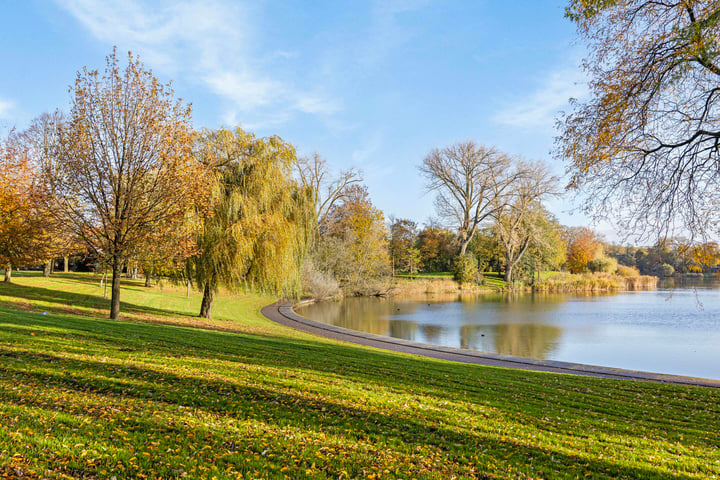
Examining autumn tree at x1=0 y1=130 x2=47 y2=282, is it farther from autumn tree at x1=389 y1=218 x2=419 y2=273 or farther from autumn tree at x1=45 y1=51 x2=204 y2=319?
autumn tree at x1=389 y1=218 x2=419 y2=273

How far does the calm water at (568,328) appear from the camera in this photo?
14258 millimetres

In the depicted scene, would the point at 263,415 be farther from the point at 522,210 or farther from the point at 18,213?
the point at 522,210

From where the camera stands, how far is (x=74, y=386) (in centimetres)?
545

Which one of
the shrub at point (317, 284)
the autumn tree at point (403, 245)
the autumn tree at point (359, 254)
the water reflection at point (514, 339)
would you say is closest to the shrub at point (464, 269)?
the autumn tree at point (403, 245)

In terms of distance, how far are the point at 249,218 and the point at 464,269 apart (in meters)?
33.1

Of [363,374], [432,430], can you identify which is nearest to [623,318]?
[363,374]

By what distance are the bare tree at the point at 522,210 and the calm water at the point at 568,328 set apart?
1625cm

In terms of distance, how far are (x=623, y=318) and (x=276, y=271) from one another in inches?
757

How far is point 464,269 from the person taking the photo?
45.0m

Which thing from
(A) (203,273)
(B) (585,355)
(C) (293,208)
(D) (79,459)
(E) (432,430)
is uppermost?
(C) (293,208)

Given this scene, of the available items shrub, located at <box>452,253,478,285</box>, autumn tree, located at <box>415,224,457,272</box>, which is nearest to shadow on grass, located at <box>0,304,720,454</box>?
shrub, located at <box>452,253,478,285</box>

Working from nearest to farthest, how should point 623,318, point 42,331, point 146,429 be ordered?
point 146,429, point 42,331, point 623,318

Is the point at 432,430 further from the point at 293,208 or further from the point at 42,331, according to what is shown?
the point at 293,208

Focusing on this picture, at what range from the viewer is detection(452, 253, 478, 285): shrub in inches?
1764
